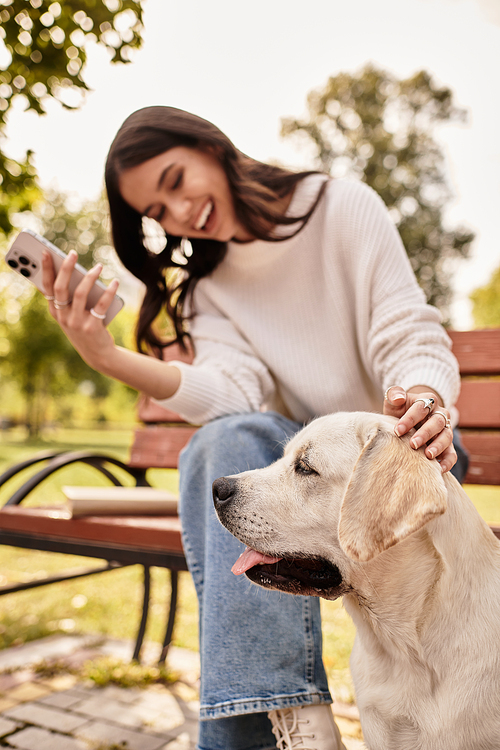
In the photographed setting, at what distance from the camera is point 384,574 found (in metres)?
1.38

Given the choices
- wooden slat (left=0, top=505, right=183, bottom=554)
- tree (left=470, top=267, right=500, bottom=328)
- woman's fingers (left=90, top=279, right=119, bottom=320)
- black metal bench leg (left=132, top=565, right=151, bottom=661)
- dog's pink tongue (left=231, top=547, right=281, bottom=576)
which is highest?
woman's fingers (left=90, top=279, right=119, bottom=320)

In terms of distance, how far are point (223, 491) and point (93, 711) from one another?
68.1 inches

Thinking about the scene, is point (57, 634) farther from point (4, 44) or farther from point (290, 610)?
point (4, 44)

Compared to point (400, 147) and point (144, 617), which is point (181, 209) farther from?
point (400, 147)

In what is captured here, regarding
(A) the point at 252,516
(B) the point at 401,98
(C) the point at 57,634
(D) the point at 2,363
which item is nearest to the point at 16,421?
(D) the point at 2,363

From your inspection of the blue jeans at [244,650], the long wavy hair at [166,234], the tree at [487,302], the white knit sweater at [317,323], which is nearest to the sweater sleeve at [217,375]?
the white knit sweater at [317,323]

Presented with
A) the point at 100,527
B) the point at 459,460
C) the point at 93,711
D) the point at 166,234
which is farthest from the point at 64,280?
the point at 93,711

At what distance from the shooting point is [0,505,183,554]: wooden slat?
2.07m

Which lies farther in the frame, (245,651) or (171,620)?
(171,620)

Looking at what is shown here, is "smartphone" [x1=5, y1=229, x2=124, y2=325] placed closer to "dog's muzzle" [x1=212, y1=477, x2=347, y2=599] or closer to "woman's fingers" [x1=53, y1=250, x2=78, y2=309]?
"woman's fingers" [x1=53, y1=250, x2=78, y2=309]

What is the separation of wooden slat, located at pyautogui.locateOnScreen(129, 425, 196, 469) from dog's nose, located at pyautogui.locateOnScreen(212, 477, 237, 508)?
71.1 inches

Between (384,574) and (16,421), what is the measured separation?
4205cm

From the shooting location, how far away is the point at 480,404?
109 inches

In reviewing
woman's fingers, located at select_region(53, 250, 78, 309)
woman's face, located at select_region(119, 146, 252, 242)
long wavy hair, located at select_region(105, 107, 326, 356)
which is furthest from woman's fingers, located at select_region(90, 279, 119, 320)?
long wavy hair, located at select_region(105, 107, 326, 356)
